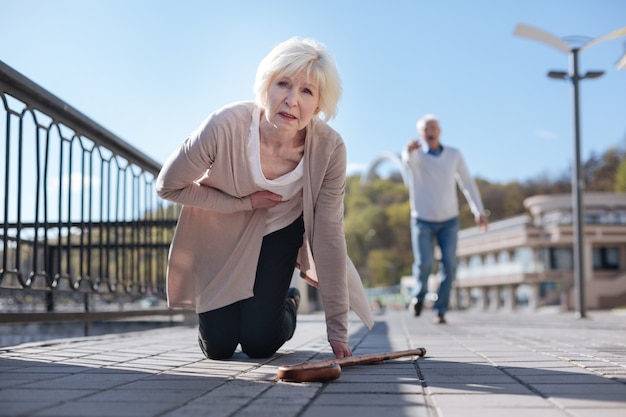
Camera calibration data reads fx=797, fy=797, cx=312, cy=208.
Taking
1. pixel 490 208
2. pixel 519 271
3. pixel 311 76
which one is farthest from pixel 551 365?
pixel 490 208

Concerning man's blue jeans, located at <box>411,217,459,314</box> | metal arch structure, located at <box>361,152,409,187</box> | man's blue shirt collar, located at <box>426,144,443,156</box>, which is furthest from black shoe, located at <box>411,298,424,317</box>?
metal arch structure, located at <box>361,152,409,187</box>

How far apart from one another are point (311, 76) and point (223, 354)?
1453 mm

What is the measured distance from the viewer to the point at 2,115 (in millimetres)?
4051

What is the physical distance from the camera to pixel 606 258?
50812 mm

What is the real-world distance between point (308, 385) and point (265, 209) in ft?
4.43

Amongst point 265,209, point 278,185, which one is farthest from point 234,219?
point 278,185

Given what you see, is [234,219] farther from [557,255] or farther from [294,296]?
[557,255]

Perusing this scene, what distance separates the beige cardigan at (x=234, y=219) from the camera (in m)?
3.69

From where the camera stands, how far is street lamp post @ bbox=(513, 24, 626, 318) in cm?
1527

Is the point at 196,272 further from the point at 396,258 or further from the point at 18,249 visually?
the point at 396,258

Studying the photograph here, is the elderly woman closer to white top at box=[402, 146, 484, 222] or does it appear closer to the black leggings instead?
the black leggings

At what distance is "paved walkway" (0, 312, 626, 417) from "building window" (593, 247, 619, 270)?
48.7 meters

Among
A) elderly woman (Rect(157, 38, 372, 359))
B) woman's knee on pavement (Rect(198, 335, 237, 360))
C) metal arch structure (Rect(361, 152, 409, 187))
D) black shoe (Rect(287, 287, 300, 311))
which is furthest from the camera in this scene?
metal arch structure (Rect(361, 152, 409, 187))

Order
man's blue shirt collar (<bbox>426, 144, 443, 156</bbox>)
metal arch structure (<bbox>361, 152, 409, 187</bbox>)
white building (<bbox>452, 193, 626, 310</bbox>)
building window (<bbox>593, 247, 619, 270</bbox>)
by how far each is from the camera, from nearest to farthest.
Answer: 1. man's blue shirt collar (<bbox>426, 144, 443, 156</bbox>)
2. white building (<bbox>452, 193, 626, 310</bbox>)
3. building window (<bbox>593, 247, 619, 270</bbox>)
4. metal arch structure (<bbox>361, 152, 409, 187</bbox>)
